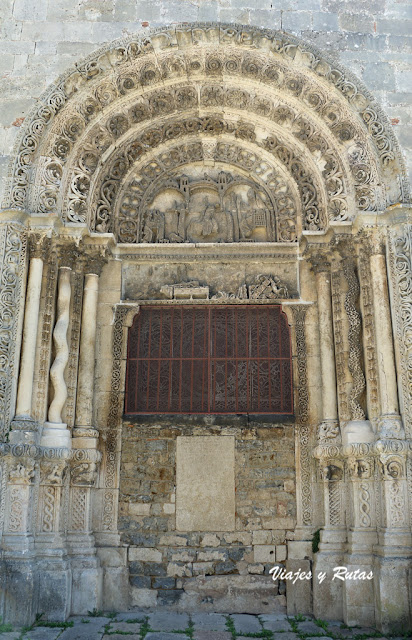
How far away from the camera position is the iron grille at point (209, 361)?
25.6ft

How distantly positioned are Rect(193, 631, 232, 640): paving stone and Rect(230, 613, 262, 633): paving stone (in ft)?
0.66

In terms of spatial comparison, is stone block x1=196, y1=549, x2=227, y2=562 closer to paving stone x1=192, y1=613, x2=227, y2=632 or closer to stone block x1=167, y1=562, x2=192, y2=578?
stone block x1=167, y1=562, x2=192, y2=578

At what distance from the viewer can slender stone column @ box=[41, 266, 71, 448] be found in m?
6.97

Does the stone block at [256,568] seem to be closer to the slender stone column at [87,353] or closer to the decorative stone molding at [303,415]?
the decorative stone molding at [303,415]

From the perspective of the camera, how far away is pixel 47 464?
6.80 m

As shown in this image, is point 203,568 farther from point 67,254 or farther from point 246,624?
point 67,254

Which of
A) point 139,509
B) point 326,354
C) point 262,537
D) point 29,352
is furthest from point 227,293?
point 262,537

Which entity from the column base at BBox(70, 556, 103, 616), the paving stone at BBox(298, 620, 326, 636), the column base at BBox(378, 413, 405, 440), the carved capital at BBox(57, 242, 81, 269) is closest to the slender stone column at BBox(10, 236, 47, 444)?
the carved capital at BBox(57, 242, 81, 269)

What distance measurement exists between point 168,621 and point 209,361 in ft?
10.3

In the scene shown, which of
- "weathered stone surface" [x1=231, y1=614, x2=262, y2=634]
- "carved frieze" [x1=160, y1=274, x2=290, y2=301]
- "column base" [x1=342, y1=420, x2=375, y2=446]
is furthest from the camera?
"carved frieze" [x1=160, y1=274, x2=290, y2=301]

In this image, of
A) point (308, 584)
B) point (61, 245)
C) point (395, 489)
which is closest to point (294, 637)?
point (308, 584)

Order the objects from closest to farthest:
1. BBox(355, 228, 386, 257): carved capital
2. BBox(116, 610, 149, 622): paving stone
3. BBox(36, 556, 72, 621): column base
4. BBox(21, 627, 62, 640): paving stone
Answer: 1. BBox(21, 627, 62, 640): paving stone
2. BBox(36, 556, 72, 621): column base
3. BBox(116, 610, 149, 622): paving stone
4. BBox(355, 228, 386, 257): carved capital

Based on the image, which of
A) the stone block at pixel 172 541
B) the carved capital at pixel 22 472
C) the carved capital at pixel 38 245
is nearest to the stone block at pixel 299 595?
the stone block at pixel 172 541

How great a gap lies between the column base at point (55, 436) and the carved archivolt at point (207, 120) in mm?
2694
